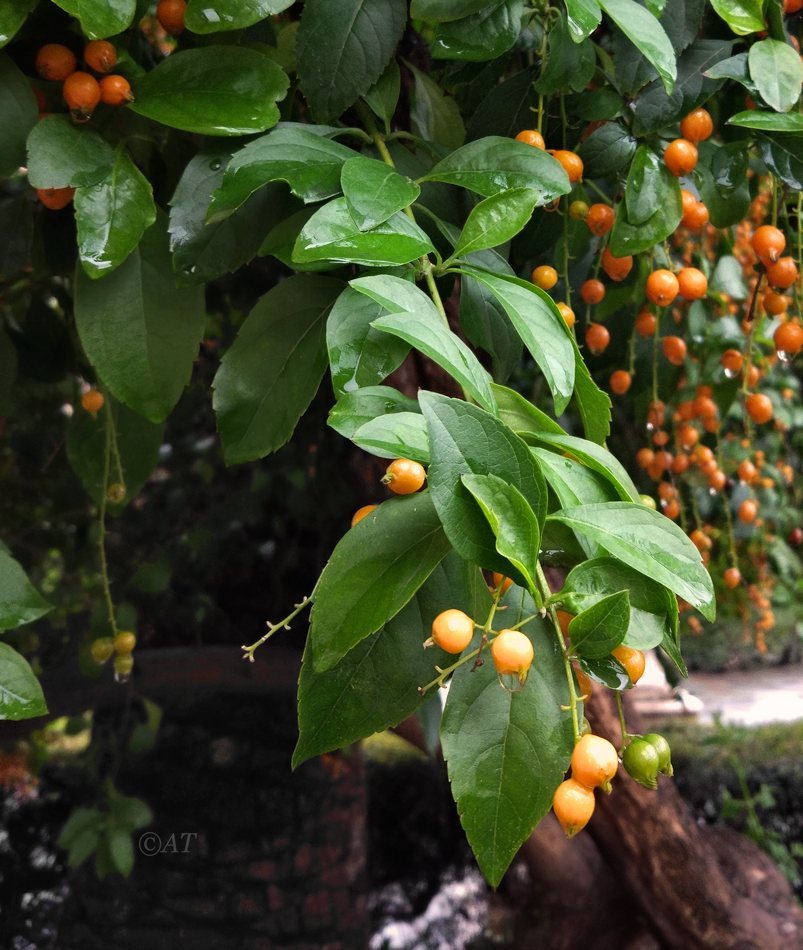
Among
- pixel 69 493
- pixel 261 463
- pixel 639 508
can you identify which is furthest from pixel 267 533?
pixel 639 508

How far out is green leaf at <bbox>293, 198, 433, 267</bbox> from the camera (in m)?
0.42

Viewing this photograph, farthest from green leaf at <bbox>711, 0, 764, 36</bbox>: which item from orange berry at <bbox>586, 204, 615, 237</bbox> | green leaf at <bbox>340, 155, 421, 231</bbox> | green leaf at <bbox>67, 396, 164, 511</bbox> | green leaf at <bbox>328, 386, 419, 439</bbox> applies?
green leaf at <bbox>67, 396, 164, 511</bbox>

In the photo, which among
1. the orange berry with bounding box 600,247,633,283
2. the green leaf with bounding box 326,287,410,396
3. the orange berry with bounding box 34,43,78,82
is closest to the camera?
the green leaf with bounding box 326,287,410,396

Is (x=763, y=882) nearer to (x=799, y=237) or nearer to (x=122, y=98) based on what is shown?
(x=799, y=237)

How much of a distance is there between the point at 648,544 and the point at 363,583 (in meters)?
0.12

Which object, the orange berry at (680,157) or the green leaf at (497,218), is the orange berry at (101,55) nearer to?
the green leaf at (497,218)

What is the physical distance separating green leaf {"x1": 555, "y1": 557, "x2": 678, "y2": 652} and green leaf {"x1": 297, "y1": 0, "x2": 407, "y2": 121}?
0.35 m

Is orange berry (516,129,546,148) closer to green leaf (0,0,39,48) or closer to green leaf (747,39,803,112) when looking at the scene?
green leaf (747,39,803,112)

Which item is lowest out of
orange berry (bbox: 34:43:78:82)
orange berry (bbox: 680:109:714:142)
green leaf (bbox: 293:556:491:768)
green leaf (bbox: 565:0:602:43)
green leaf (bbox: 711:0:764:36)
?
green leaf (bbox: 293:556:491:768)

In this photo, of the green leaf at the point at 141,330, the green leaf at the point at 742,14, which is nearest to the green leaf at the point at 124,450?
the green leaf at the point at 141,330

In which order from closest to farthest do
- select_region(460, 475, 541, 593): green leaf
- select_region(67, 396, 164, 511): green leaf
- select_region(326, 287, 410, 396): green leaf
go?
1. select_region(460, 475, 541, 593): green leaf
2. select_region(326, 287, 410, 396): green leaf
3. select_region(67, 396, 164, 511): green leaf

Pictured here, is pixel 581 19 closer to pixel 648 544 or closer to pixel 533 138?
pixel 533 138

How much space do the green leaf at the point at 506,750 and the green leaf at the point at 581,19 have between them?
0.31m

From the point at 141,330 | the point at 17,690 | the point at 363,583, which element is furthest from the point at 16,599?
the point at 363,583
